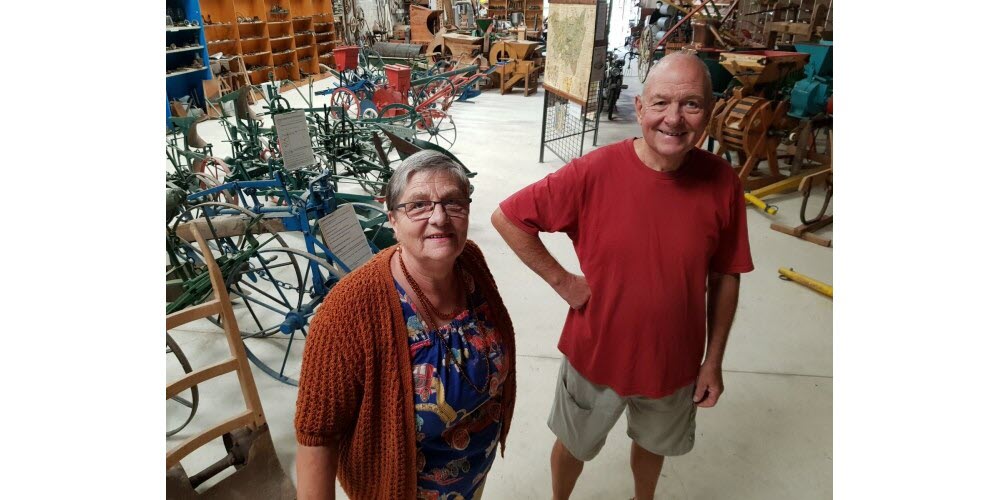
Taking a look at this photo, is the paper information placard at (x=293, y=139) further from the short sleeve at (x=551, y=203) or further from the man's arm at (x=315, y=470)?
the man's arm at (x=315, y=470)

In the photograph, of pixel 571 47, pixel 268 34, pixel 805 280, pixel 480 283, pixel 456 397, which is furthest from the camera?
pixel 268 34

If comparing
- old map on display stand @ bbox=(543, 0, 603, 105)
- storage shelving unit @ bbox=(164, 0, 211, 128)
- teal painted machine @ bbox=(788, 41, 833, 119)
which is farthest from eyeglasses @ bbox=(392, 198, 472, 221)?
storage shelving unit @ bbox=(164, 0, 211, 128)

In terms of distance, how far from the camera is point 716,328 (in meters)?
1.49

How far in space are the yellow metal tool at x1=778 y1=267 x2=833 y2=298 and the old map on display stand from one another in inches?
97.9

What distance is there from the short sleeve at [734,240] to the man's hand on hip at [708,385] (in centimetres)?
30

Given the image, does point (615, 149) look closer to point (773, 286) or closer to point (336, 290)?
point (336, 290)

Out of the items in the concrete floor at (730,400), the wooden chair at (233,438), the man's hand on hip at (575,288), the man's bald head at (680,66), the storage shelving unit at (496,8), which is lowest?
the concrete floor at (730,400)

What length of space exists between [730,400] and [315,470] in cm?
219

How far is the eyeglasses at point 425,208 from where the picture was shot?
1005 mm

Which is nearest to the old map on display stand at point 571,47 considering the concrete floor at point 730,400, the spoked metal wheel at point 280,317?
the concrete floor at point 730,400

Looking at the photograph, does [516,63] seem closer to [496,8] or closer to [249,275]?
[496,8]

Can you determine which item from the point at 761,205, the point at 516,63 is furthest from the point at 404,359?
the point at 516,63

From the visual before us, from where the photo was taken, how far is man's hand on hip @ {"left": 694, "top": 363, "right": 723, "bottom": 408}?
1486 mm

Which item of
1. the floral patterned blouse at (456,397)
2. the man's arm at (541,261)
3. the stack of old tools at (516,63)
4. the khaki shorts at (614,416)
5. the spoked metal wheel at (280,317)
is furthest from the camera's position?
the stack of old tools at (516,63)
